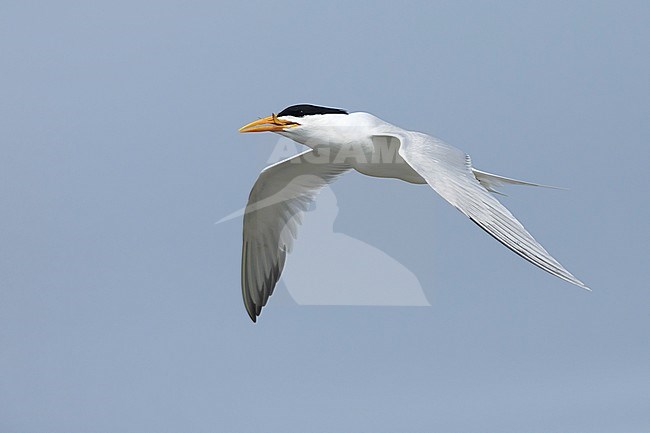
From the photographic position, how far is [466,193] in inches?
150

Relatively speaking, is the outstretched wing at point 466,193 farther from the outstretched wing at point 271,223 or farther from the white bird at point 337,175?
the outstretched wing at point 271,223

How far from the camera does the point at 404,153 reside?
162 inches

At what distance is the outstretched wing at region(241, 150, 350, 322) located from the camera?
5484mm

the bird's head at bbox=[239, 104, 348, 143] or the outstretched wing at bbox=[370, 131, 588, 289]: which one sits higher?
the bird's head at bbox=[239, 104, 348, 143]

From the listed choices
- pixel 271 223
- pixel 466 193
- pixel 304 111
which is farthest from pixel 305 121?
pixel 466 193

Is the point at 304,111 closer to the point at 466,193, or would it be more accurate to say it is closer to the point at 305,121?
the point at 305,121

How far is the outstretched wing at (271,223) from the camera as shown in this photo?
18.0 ft

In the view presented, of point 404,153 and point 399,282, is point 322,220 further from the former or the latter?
point 404,153

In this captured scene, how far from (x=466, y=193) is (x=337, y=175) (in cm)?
176

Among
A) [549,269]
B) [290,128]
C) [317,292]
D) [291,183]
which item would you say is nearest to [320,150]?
[290,128]

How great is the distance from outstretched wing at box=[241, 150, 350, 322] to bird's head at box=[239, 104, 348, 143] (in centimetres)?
69

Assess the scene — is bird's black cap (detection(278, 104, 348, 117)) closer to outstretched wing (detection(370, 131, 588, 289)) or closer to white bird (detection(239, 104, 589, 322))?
white bird (detection(239, 104, 589, 322))

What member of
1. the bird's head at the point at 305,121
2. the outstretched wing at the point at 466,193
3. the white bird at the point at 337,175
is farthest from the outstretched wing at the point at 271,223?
the outstretched wing at the point at 466,193

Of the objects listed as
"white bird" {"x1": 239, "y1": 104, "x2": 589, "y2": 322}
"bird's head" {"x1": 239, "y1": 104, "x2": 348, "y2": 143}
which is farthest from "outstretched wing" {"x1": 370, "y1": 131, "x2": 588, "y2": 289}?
"bird's head" {"x1": 239, "y1": 104, "x2": 348, "y2": 143}
